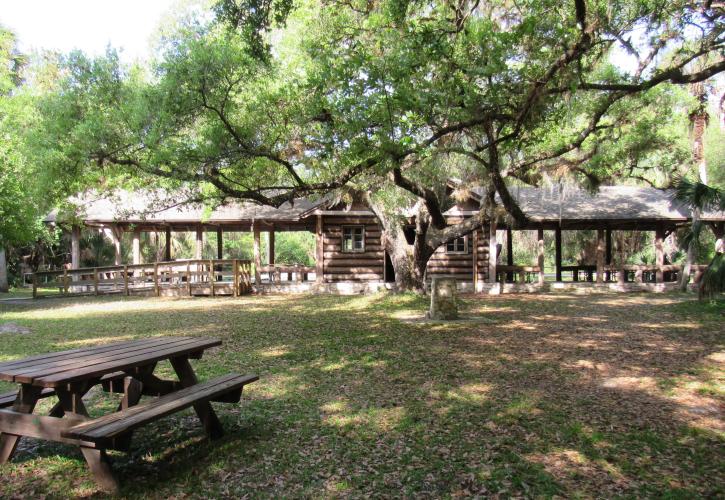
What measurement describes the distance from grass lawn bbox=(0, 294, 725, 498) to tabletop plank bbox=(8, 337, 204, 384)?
86 centimetres

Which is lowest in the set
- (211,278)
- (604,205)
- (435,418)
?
(435,418)

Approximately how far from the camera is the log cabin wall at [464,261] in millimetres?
21438

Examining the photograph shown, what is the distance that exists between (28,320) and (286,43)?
39.7ft

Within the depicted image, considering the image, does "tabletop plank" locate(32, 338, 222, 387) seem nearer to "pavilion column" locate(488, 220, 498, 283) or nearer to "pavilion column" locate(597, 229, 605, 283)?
"pavilion column" locate(488, 220, 498, 283)

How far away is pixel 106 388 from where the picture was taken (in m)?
5.15

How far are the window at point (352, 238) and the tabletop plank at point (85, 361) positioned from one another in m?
16.6

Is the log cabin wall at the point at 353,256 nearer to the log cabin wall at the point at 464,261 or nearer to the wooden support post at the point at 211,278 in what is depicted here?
the log cabin wall at the point at 464,261

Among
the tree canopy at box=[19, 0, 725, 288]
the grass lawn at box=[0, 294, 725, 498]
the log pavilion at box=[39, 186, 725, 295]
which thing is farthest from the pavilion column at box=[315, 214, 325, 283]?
the grass lawn at box=[0, 294, 725, 498]

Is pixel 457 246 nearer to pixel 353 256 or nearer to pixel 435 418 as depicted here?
pixel 353 256

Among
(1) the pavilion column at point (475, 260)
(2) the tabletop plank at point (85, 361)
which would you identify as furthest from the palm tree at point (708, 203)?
(2) the tabletop plank at point (85, 361)

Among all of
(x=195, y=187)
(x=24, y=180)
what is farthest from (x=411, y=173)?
(x=24, y=180)

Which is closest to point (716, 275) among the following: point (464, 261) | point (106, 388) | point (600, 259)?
point (600, 259)

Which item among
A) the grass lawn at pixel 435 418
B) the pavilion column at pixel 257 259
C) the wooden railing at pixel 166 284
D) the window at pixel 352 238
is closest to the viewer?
the grass lawn at pixel 435 418

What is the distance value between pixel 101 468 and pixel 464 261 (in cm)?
1908
